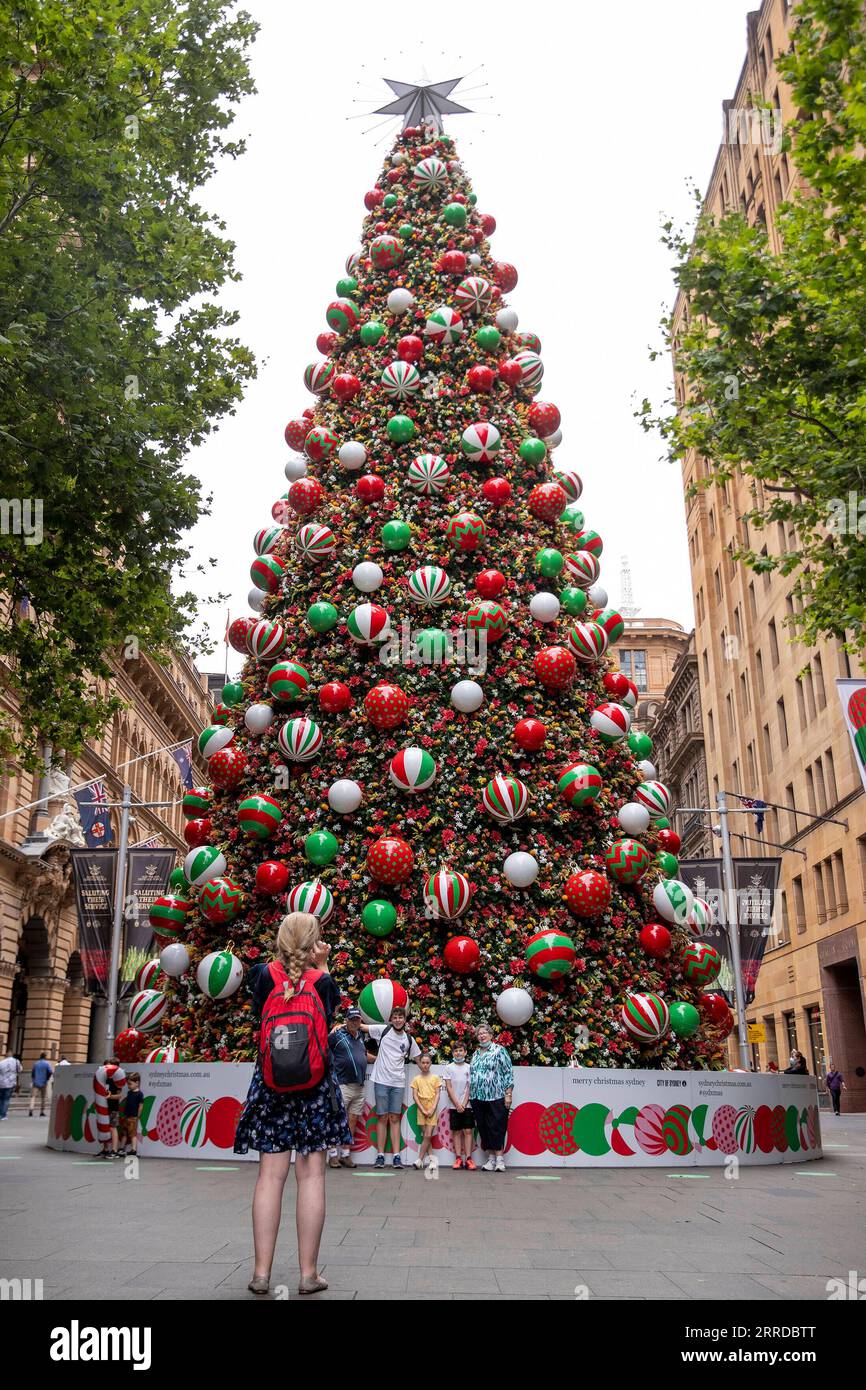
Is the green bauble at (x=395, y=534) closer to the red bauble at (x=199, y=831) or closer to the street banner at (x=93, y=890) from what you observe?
the red bauble at (x=199, y=831)

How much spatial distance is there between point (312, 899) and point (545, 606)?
16.5 ft

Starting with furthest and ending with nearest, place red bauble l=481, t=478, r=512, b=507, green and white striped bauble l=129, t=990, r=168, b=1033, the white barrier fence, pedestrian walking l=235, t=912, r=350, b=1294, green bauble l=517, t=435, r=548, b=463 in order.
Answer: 1. green bauble l=517, t=435, r=548, b=463
2. red bauble l=481, t=478, r=512, b=507
3. green and white striped bauble l=129, t=990, r=168, b=1033
4. the white barrier fence
5. pedestrian walking l=235, t=912, r=350, b=1294

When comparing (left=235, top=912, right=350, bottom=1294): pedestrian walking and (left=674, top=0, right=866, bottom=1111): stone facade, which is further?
(left=674, top=0, right=866, bottom=1111): stone facade

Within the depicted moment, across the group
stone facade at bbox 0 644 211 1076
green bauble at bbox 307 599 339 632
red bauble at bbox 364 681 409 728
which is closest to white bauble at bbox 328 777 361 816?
red bauble at bbox 364 681 409 728

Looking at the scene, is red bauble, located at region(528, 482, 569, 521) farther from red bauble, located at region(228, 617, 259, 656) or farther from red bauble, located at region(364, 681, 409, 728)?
red bauble, located at region(228, 617, 259, 656)

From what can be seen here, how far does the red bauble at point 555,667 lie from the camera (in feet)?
45.1

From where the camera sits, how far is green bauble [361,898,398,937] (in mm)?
12359

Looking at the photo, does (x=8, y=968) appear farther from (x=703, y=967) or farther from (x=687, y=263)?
(x=687, y=263)

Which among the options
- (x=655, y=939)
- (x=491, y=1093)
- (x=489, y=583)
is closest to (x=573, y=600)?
(x=489, y=583)

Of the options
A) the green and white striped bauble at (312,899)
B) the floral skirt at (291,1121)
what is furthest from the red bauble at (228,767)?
the floral skirt at (291,1121)

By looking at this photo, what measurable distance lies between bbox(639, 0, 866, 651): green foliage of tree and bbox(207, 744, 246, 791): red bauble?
8056mm

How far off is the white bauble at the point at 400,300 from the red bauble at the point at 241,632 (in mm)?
5475

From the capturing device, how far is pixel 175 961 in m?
13.3

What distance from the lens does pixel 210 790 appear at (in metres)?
15.3
